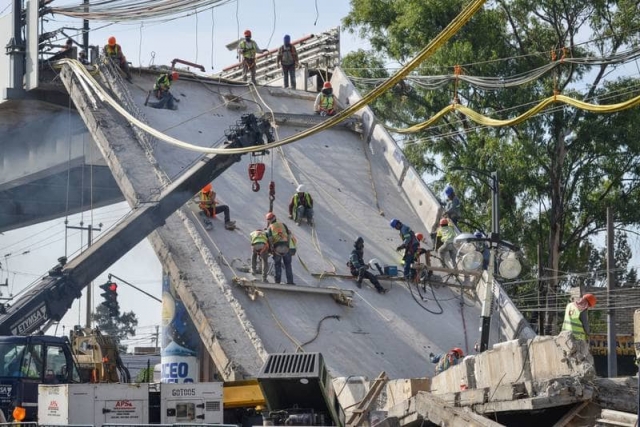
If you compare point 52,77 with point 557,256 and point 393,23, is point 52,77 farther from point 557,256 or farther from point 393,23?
point 557,256

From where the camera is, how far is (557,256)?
43.2m

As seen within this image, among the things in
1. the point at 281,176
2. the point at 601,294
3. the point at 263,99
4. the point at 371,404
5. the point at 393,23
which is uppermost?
the point at 393,23

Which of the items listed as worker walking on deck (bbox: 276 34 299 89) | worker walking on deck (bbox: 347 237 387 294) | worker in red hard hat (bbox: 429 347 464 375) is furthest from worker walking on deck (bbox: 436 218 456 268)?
worker walking on deck (bbox: 276 34 299 89)

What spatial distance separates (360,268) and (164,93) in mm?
8386

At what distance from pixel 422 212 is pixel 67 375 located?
1306 centimetres

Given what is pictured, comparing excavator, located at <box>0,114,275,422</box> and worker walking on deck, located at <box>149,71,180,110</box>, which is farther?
worker walking on deck, located at <box>149,71,180,110</box>

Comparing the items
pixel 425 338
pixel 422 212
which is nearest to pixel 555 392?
pixel 425 338

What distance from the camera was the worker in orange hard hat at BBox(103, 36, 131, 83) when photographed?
34.9 metres

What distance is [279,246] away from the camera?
2780cm

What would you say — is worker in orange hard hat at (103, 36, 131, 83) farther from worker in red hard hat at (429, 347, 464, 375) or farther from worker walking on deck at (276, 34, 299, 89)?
worker in red hard hat at (429, 347, 464, 375)

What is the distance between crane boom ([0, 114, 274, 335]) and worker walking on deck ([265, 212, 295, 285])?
2.21m

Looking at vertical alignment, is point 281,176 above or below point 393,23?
below

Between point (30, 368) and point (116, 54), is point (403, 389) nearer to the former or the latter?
point (30, 368)

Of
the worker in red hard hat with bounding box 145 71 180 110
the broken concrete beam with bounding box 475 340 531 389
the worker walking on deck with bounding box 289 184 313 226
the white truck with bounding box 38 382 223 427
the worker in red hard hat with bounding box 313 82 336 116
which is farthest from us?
the worker in red hard hat with bounding box 313 82 336 116
